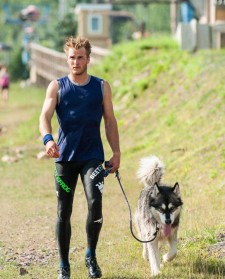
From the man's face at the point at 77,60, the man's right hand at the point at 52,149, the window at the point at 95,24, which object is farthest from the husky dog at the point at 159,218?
the window at the point at 95,24

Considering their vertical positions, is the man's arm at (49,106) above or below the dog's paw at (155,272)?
above

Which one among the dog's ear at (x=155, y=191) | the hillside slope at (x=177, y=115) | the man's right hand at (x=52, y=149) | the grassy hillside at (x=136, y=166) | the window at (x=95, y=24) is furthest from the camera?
the window at (x=95, y=24)

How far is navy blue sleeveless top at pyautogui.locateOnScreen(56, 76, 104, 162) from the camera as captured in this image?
8469mm

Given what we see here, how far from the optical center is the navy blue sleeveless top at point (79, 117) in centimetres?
847

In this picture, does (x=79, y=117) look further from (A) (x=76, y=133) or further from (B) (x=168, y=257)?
(B) (x=168, y=257)

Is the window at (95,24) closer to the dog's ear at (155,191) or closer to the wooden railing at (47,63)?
the wooden railing at (47,63)

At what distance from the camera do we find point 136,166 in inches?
693

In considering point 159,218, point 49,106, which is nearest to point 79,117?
point 49,106

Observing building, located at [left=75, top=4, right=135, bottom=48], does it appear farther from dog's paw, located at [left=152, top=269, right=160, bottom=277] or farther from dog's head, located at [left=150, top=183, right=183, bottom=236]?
dog's paw, located at [left=152, top=269, right=160, bottom=277]

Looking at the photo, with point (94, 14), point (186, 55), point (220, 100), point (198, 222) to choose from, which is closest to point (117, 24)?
point (94, 14)

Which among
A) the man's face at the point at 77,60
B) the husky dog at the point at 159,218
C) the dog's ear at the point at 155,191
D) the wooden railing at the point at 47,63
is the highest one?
the man's face at the point at 77,60

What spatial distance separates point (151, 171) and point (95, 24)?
42925mm

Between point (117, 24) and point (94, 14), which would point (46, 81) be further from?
point (117, 24)

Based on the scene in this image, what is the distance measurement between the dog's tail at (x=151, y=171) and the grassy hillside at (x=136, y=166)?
83 cm
